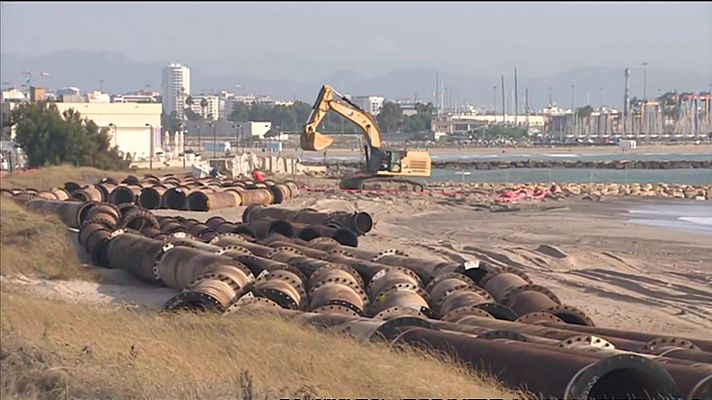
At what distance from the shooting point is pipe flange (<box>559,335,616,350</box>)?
33.2 feet

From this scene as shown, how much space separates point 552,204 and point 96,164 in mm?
29845

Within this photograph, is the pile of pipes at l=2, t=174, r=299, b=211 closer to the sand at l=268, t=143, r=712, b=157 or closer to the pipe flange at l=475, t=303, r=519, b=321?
the pipe flange at l=475, t=303, r=519, b=321

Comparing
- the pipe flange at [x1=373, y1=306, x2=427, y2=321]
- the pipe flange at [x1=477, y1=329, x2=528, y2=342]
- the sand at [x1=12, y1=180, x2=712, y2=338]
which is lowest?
the sand at [x1=12, y1=180, x2=712, y2=338]

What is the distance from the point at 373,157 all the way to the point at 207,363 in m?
44.2

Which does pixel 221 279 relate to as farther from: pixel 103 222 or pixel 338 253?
pixel 103 222

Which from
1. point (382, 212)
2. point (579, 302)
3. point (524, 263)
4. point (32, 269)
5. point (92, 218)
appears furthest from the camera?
point (382, 212)

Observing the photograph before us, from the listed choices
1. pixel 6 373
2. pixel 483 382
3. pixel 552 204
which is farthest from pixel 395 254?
pixel 552 204

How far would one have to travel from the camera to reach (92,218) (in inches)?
1117

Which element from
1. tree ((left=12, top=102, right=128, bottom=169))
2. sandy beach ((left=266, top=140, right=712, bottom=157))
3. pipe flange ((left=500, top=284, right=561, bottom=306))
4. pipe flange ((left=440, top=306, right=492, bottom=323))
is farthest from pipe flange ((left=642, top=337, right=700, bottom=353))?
sandy beach ((left=266, top=140, right=712, bottom=157))

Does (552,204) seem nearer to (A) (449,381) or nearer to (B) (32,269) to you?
(B) (32,269)

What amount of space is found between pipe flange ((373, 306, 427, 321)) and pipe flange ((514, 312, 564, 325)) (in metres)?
1.25

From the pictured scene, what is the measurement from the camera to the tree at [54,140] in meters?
66.6

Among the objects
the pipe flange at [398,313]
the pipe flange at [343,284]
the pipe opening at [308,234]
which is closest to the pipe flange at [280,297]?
the pipe flange at [343,284]

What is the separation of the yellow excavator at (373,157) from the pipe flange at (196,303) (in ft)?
115
